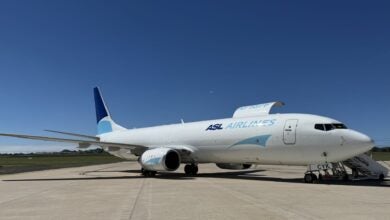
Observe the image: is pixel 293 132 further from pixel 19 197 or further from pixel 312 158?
pixel 19 197

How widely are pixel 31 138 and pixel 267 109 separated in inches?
517

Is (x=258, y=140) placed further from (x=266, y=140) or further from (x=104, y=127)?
(x=104, y=127)

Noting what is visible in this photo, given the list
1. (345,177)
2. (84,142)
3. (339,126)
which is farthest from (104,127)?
(339,126)

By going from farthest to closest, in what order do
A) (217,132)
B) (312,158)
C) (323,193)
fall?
1. (217,132)
2. (312,158)
3. (323,193)

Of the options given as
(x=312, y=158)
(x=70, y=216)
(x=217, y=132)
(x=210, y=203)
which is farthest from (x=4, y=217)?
(x=217, y=132)

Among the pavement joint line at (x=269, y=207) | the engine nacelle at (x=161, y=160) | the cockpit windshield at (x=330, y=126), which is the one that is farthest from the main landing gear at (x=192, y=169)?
the pavement joint line at (x=269, y=207)

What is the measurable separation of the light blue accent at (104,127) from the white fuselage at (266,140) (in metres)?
9.52

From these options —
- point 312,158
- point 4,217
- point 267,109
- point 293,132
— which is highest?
point 267,109

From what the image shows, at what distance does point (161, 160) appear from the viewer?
79.5ft

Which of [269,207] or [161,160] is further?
[161,160]

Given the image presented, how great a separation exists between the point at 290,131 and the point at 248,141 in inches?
103

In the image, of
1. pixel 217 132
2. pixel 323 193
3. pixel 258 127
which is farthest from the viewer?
pixel 217 132

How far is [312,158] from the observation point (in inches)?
745

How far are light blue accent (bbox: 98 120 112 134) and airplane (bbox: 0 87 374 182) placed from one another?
503 centimetres
